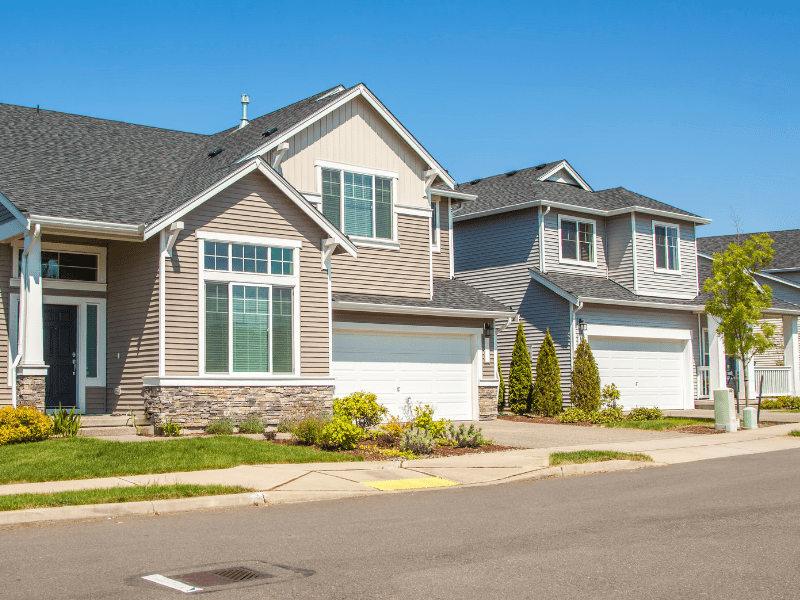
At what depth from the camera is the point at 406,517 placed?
9562 millimetres

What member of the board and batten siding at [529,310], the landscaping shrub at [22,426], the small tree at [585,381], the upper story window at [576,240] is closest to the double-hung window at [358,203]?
the board and batten siding at [529,310]

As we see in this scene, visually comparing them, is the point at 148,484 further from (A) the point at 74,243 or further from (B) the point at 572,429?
(B) the point at 572,429

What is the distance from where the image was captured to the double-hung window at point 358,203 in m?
21.4

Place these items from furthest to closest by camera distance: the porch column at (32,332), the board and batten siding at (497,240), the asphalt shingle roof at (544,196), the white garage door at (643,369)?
the asphalt shingle roof at (544,196), the board and batten siding at (497,240), the white garage door at (643,369), the porch column at (32,332)

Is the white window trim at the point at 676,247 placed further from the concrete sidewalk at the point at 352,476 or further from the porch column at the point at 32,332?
the porch column at the point at 32,332

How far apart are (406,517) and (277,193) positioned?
10747 mm

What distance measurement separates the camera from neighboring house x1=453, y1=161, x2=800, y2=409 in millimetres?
26547

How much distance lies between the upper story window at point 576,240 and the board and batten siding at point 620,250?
0.64 metres

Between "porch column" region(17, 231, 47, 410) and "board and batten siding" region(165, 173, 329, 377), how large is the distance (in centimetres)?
233

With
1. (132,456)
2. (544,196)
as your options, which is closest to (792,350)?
(544,196)

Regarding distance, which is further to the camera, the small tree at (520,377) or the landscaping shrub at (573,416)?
the small tree at (520,377)

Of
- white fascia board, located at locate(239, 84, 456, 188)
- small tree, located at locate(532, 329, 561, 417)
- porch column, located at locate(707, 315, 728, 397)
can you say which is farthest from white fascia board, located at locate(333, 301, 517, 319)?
porch column, located at locate(707, 315, 728, 397)

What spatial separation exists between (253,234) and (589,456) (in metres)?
8.30

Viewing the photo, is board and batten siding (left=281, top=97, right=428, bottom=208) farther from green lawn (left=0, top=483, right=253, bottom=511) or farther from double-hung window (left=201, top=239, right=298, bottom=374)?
green lawn (left=0, top=483, right=253, bottom=511)
